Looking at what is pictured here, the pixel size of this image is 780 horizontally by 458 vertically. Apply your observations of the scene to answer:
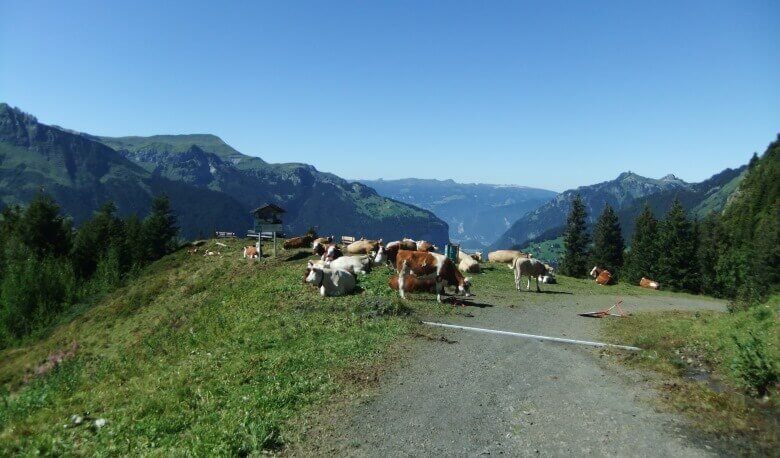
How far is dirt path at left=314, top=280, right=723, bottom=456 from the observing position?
8.41m

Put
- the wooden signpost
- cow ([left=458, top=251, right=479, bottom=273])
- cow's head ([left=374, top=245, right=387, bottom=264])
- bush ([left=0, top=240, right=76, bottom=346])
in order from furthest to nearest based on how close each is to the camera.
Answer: bush ([left=0, top=240, right=76, bottom=346]) → the wooden signpost → cow ([left=458, top=251, right=479, bottom=273]) → cow's head ([left=374, top=245, right=387, bottom=264])

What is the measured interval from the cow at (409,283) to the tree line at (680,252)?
41151mm

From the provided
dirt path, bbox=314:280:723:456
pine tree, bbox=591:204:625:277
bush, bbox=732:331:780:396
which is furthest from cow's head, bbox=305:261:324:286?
pine tree, bbox=591:204:625:277

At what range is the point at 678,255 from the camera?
2542 inches

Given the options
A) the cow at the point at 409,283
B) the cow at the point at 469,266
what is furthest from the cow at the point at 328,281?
the cow at the point at 469,266

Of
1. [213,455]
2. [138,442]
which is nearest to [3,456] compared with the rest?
[138,442]

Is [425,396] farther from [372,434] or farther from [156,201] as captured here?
[156,201]

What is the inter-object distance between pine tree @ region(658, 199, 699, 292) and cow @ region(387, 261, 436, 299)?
52349 millimetres

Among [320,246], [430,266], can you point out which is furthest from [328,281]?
[320,246]

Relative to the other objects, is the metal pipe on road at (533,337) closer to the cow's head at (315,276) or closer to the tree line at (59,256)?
the cow's head at (315,276)

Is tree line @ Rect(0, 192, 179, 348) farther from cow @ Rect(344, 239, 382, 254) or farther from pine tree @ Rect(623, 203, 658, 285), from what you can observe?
pine tree @ Rect(623, 203, 658, 285)

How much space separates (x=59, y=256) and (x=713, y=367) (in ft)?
262

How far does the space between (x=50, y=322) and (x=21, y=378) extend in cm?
2592

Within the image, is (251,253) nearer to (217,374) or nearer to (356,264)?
(356,264)
